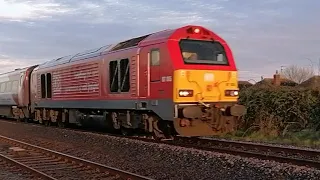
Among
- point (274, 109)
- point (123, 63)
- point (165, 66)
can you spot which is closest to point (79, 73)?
point (123, 63)

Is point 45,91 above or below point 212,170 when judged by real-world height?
above

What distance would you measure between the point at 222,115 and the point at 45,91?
12081mm


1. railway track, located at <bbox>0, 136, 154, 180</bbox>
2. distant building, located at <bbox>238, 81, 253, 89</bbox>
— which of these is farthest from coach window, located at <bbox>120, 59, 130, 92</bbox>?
distant building, located at <bbox>238, 81, 253, 89</bbox>

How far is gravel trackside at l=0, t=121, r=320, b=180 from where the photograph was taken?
898 centimetres

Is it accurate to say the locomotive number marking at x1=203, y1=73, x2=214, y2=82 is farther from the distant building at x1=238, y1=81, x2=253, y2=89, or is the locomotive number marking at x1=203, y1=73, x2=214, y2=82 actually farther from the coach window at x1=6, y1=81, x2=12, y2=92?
the coach window at x1=6, y1=81, x2=12, y2=92

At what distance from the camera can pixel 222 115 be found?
13820 mm

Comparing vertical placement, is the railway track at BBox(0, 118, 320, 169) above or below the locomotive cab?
below

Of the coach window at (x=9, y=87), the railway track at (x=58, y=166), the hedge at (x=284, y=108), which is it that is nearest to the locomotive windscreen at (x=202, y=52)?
the hedge at (x=284, y=108)

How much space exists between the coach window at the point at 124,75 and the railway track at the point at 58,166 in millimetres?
3443

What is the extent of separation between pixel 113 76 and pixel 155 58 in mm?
2748

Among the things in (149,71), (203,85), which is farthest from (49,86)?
(203,85)

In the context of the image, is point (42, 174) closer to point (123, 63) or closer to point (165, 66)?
point (165, 66)

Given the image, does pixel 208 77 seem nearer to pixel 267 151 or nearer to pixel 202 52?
pixel 202 52

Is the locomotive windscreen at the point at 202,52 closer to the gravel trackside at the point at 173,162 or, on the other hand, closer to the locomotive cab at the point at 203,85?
the locomotive cab at the point at 203,85
